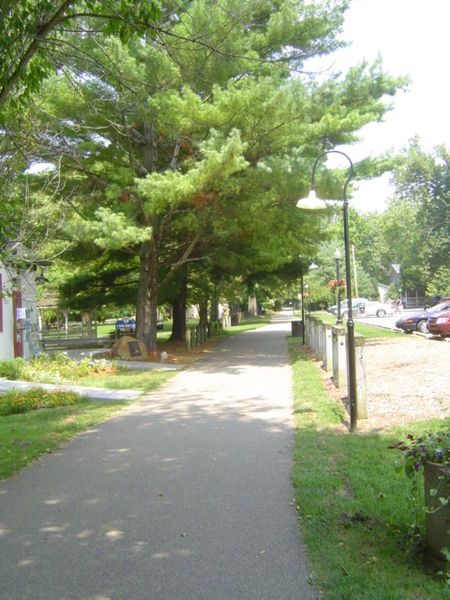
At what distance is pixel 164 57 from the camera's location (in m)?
15.3

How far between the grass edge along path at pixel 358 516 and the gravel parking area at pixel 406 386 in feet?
2.16

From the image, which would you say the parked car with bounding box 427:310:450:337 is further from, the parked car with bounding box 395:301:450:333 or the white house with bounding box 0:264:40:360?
the white house with bounding box 0:264:40:360

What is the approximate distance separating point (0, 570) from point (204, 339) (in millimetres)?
24332

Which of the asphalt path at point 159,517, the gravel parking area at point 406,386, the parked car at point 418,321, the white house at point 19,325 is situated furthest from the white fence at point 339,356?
Result: the parked car at point 418,321

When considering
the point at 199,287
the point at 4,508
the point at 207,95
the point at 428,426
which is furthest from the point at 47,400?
the point at 199,287

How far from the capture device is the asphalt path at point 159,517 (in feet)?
12.2

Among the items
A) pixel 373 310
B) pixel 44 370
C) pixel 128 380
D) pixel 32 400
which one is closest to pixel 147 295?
pixel 44 370

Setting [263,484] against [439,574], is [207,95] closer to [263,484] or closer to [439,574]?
[263,484]

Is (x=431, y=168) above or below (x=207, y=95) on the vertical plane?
above

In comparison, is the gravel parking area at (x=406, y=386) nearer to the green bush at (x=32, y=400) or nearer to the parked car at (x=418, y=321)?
the green bush at (x=32, y=400)

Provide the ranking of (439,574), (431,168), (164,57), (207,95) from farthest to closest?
(431,168)
(207,95)
(164,57)
(439,574)

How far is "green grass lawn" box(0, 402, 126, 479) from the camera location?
277 inches

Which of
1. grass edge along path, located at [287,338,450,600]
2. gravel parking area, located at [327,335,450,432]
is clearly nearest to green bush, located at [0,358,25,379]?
gravel parking area, located at [327,335,450,432]

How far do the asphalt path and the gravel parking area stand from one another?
1.49 metres
